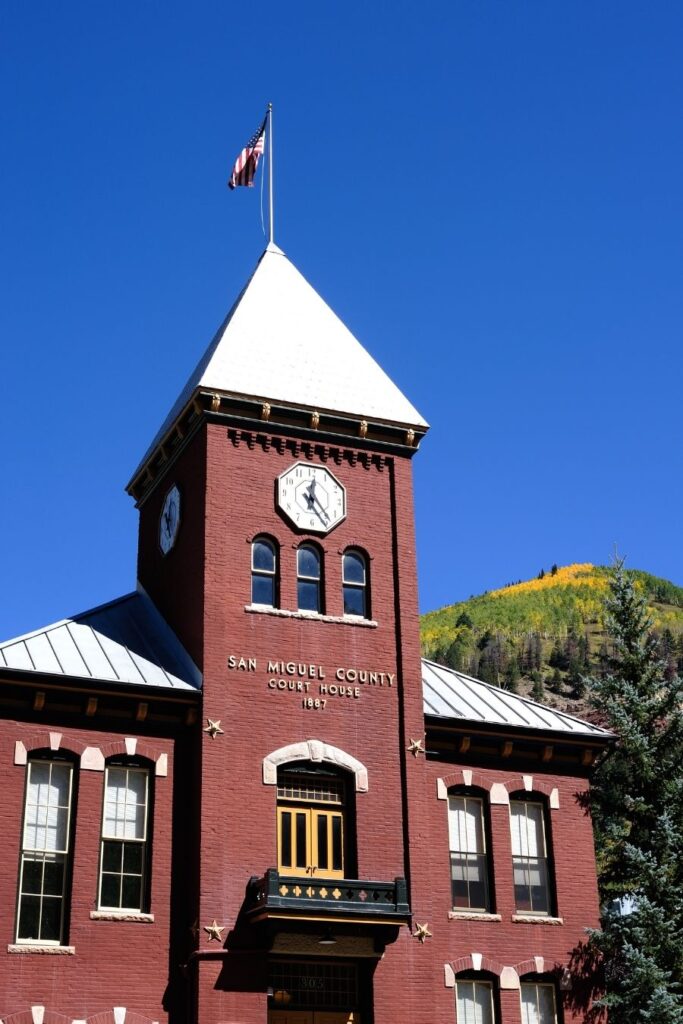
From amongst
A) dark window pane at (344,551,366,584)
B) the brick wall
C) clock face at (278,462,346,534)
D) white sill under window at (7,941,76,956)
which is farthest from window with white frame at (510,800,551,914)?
white sill under window at (7,941,76,956)

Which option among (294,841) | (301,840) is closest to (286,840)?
(294,841)

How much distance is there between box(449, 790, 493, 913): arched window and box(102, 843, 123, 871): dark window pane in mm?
6880

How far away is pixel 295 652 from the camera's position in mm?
26594

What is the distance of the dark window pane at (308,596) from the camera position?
27.4 metres

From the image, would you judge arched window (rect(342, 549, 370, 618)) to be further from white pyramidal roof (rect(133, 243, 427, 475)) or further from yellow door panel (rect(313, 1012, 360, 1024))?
yellow door panel (rect(313, 1012, 360, 1024))

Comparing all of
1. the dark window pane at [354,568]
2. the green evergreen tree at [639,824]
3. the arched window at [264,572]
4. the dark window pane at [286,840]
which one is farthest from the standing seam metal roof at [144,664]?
the dark window pane at [286,840]

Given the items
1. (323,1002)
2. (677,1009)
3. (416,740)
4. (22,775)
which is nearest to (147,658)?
(22,775)

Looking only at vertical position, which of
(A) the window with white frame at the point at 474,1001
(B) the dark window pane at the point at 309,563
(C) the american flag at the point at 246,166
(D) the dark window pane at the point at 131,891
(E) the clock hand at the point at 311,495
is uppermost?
(C) the american flag at the point at 246,166

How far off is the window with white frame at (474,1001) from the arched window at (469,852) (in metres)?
1.41

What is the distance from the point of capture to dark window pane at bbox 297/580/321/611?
27375mm

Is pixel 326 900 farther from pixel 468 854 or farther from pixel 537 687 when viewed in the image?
pixel 537 687

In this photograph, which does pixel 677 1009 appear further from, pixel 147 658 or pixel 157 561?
pixel 157 561

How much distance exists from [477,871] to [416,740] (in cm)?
302

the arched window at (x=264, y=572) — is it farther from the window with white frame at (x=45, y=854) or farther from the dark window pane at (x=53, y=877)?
the dark window pane at (x=53, y=877)
